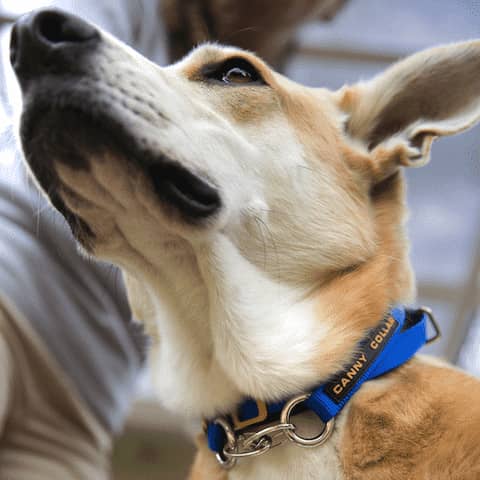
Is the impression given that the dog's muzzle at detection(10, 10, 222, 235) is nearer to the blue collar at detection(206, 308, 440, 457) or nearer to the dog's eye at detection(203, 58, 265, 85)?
the dog's eye at detection(203, 58, 265, 85)

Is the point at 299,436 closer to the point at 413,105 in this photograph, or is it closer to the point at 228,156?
the point at 228,156

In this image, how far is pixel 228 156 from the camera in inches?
37.6

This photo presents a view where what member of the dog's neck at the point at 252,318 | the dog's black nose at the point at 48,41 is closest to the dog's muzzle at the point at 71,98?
the dog's black nose at the point at 48,41

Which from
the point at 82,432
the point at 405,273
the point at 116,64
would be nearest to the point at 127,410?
the point at 82,432

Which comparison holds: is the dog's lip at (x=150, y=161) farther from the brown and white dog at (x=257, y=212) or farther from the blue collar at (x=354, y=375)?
the blue collar at (x=354, y=375)

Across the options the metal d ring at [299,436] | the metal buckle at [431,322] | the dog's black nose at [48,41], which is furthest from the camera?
the metal buckle at [431,322]

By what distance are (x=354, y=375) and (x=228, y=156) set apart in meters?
0.36

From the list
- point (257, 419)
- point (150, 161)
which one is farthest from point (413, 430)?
point (150, 161)

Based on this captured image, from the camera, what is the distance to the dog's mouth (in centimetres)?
80

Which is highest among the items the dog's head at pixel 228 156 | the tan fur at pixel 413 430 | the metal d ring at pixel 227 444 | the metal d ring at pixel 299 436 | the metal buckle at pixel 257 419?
the dog's head at pixel 228 156

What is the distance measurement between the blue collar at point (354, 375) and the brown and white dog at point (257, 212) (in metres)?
0.01

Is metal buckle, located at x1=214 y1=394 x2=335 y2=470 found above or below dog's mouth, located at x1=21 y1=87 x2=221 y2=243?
below

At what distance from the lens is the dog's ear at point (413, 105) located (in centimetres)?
108

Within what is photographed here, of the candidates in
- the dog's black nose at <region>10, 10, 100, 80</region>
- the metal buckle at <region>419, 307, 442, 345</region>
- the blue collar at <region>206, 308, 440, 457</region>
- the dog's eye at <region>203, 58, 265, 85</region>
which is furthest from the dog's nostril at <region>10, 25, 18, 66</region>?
the metal buckle at <region>419, 307, 442, 345</region>
